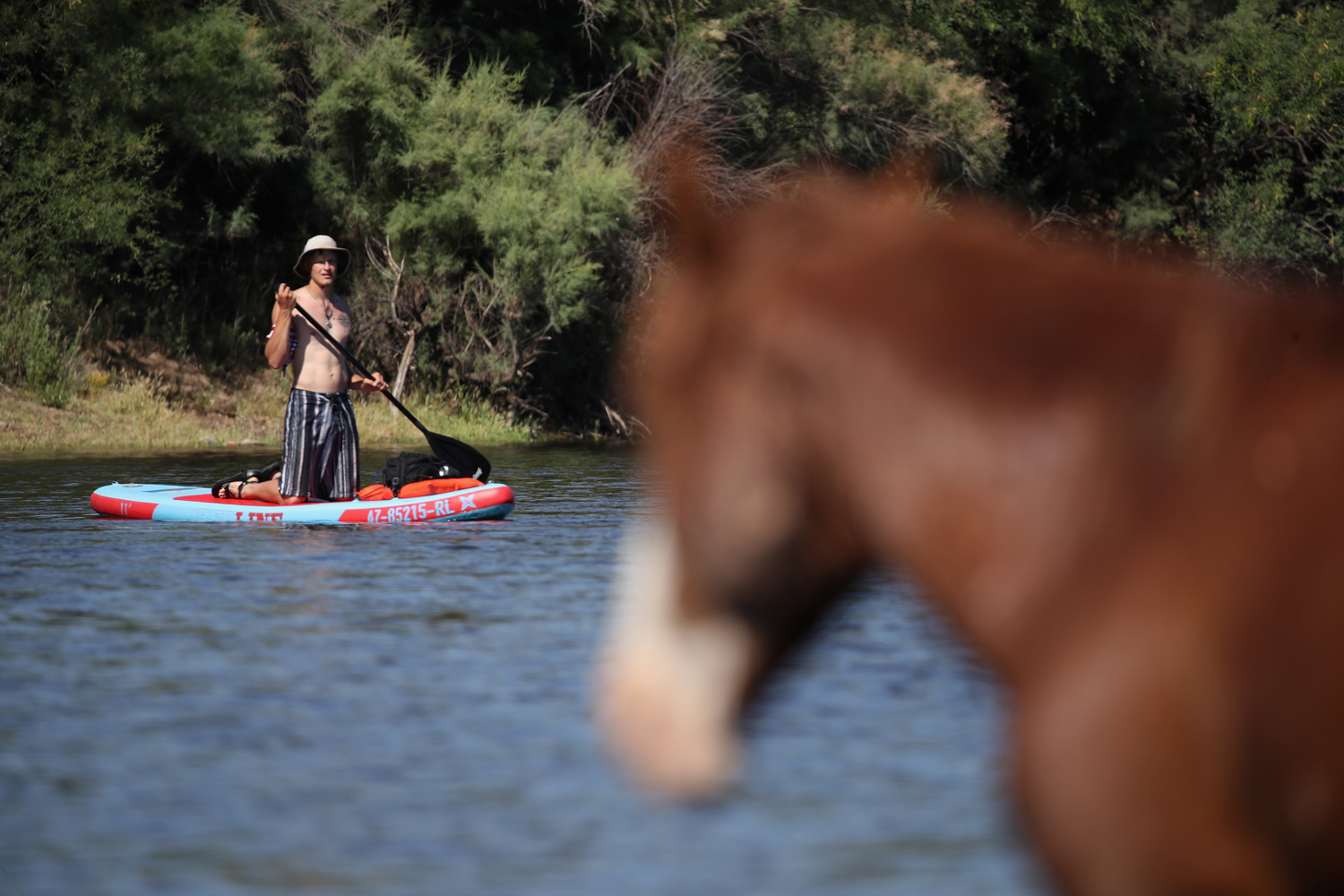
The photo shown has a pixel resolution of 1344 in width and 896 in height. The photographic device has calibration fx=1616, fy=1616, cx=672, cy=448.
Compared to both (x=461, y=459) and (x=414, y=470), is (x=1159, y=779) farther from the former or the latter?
(x=461, y=459)

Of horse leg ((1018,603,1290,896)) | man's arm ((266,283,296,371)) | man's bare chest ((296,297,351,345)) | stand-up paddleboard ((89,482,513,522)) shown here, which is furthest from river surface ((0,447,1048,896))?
stand-up paddleboard ((89,482,513,522))

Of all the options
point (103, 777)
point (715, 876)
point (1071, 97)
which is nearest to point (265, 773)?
point (103, 777)

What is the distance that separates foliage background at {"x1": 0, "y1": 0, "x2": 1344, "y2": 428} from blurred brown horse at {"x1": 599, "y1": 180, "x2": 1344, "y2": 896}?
1871 cm

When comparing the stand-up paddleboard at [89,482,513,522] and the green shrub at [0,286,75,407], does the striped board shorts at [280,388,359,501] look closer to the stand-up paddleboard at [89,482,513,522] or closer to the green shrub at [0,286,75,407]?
the stand-up paddleboard at [89,482,513,522]

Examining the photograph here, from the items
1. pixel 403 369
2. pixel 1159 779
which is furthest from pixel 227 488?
pixel 1159 779

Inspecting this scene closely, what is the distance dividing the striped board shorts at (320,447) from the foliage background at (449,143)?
10.9 m

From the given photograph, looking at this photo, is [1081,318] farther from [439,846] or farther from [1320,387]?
[439,846]

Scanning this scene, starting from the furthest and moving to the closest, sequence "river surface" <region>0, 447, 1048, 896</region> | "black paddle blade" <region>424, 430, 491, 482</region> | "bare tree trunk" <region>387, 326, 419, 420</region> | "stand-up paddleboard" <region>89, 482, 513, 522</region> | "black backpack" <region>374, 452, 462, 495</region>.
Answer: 1. "bare tree trunk" <region>387, 326, 419, 420</region>
2. "black paddle blade" <region>424, 430, 491, 482</region>
3. "black backpack" <region>374, 452, 462, 495</region>
4. "stand-up paddleboard" <region>89, 482, 513, 522</region>
5. "river surface" <region>0, 447, 1048, 896</region>

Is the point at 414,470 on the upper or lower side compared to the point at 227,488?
upper

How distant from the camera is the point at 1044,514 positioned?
1539 mm

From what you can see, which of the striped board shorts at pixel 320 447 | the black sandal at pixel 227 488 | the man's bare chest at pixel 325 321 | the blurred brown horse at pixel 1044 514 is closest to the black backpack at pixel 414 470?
the striped board shorts at pixel 320 447

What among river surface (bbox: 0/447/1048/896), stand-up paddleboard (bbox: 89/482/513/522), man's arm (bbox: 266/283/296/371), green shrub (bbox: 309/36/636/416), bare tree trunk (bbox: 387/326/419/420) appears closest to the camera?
river surface (bbox: 0/447/1048/896)

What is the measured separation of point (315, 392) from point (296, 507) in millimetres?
1042

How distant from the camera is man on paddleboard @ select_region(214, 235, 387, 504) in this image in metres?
10.6
